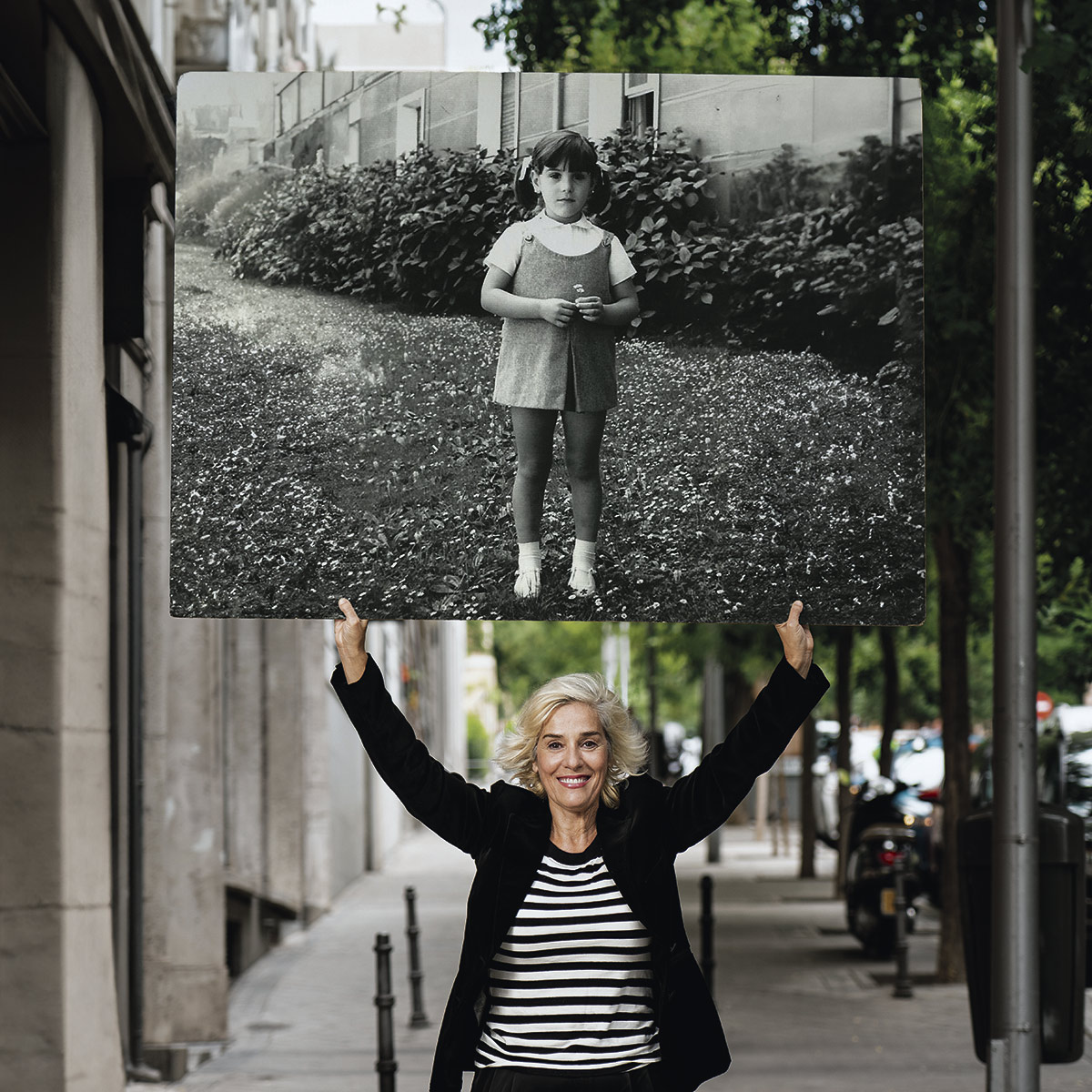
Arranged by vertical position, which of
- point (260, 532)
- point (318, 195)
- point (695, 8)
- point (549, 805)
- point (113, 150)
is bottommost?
point (549, 805)

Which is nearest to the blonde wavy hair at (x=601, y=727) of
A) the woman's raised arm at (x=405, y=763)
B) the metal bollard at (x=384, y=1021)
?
the woman's raised arm at (x=405, y=763)

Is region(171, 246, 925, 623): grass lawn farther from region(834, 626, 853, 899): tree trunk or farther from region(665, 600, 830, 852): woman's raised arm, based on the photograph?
region(834, 626, 853, 899): tree trunk

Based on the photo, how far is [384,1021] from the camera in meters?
9.51

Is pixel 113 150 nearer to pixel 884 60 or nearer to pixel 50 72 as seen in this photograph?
pixel 50 72

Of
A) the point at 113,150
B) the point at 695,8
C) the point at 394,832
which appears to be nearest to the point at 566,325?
the point at 113,150

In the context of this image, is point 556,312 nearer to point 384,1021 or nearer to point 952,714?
point 384,1021

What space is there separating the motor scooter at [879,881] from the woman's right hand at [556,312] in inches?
484

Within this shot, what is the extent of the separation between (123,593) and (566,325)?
22.5 ft

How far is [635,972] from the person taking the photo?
3.87 m

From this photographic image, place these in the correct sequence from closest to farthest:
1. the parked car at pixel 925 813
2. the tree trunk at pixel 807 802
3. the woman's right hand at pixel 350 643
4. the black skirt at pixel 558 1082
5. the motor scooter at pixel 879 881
→ the black skirt at pixel 558 1082 → the woman's right hand at pixel 350 643 → the motor scooter at pixel 879 881 → the parked car at pixel 925 813 → the tree trunk at pixel 807 802

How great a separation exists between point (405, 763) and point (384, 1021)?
19.2 ft

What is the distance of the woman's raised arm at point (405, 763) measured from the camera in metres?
4.02

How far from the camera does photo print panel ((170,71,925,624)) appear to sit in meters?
4.22

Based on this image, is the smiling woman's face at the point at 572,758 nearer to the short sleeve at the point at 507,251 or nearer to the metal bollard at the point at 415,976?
the short sleeve at the point at 507,251
